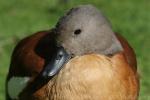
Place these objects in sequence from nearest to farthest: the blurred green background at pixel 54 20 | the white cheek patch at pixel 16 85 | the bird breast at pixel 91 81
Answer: the bird breast at pixel 91 81, the white cheek patch at pixel 16 85, the blurred green background at pixel 54 20

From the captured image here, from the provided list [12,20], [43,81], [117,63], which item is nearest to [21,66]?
[43,81]

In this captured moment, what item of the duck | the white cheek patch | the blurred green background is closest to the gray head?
the duck

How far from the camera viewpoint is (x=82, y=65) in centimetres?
398

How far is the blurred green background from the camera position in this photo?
627 cm

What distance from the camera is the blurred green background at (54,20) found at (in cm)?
627

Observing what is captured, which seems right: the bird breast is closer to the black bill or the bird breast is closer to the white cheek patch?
the black bill

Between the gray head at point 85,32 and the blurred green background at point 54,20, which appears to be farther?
the blurred green background at point 54,20

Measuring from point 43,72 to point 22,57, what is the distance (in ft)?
1.49

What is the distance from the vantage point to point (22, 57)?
14.6ft

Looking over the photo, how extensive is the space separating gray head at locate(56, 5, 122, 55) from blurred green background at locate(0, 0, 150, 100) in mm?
1748

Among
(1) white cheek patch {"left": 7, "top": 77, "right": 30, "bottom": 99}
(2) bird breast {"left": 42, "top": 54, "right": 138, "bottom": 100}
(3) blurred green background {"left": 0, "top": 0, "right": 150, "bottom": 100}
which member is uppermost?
(2) bird breast {"left": 42, "top": 54, "right": 138, "bottom": 100}

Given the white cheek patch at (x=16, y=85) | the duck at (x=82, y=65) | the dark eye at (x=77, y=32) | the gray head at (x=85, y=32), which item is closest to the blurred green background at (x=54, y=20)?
the white cheek patch at (x=16, y=85)

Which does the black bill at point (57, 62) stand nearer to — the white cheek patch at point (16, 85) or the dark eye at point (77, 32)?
the dark eye at point (77, 32)

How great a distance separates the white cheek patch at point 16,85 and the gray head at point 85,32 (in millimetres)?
482
